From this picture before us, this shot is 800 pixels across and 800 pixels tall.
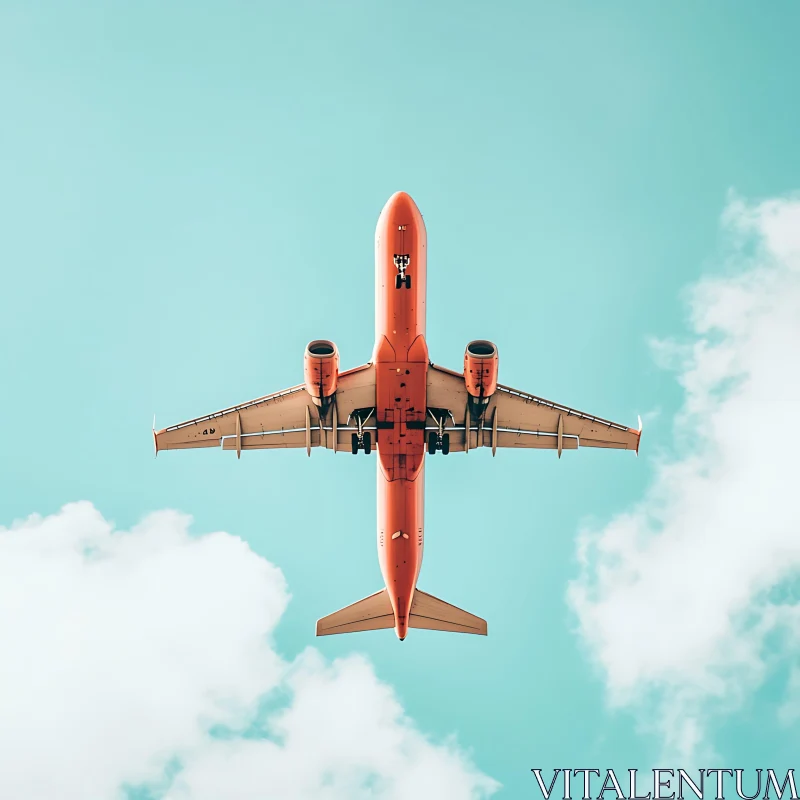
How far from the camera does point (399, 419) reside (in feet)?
164

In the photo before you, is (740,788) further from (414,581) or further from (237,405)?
(237,405)

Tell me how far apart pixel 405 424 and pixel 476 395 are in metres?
3.44

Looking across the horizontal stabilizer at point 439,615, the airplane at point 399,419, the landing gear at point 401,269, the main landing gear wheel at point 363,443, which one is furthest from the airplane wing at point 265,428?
the horizontal stabilizer at point 439,615

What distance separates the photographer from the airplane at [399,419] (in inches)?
1831

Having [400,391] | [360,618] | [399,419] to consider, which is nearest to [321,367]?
[400,391]

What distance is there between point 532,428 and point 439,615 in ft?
33.0

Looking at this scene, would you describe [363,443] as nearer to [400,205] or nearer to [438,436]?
[438,436]

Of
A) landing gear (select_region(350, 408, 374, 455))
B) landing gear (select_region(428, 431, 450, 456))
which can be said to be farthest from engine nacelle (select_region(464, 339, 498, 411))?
landing gear (select_region(350, 408, 374, 455))

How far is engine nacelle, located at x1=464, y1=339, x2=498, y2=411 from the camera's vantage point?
155ft

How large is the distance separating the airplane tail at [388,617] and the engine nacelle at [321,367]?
479 inches

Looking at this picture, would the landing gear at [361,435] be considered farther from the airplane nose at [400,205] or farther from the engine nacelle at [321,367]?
A: the airplane nose at [400,205]

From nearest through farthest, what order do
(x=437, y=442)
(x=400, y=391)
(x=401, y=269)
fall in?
(x=401, y=269), (x=400, y=391), (x=437, y=442)

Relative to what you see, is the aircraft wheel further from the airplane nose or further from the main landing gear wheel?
the airplane nose

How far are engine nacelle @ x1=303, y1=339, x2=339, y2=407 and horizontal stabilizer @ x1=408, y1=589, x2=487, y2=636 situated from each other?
1281 centimetres
